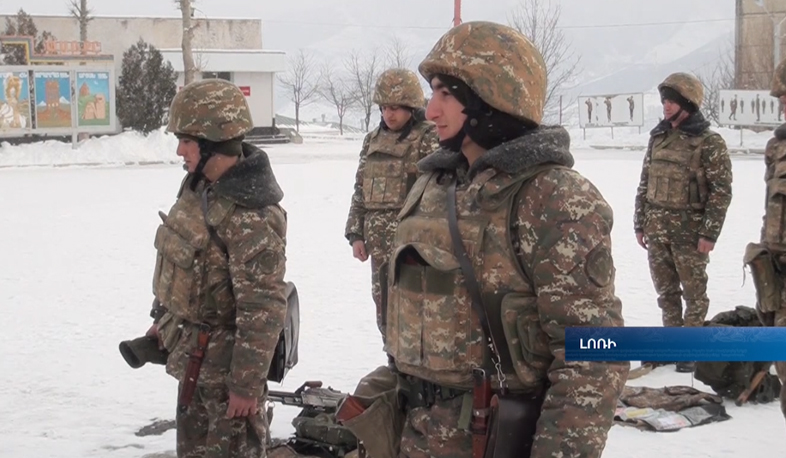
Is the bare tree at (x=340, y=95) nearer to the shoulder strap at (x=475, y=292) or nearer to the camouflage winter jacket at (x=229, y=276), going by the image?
the camouflage winter jacket at (x=229, y=276)

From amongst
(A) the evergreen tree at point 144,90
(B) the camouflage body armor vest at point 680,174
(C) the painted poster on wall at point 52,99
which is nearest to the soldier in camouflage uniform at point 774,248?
(B) the camouflage body armor vest at point 680,174

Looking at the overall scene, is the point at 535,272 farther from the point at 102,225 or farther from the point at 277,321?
the point at 102,225

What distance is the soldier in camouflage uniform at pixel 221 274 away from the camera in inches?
151

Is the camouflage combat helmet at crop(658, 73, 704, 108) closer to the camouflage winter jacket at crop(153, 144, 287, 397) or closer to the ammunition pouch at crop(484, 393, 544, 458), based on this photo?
the camouflage winter jacket at crop(153, 144, 287, 397)

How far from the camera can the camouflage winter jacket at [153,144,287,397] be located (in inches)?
151

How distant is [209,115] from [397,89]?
2769mm

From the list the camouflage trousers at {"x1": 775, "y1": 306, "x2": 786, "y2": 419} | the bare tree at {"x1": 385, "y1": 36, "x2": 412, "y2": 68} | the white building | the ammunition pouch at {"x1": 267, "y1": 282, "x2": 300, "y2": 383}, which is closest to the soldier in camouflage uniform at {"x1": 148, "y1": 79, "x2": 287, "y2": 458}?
the ammunition pouch at {"x1": 267, "y1": 282, "x2": 300, "y2": 383}

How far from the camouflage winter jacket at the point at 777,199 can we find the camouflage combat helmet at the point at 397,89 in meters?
2.42

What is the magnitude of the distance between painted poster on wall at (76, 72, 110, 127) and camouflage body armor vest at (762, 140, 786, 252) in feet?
97.2

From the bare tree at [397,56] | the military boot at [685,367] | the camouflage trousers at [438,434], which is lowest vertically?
the military boot at [685,367]

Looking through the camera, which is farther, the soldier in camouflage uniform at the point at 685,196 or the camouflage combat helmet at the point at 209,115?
the soldier in camouflage uniform at the point at 685,196

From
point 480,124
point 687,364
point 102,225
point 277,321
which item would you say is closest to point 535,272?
point 480,124

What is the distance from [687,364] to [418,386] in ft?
16.2

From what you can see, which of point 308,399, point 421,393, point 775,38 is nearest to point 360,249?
point 308,399
